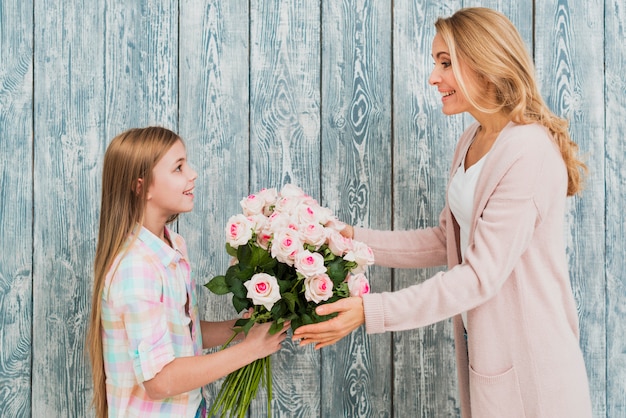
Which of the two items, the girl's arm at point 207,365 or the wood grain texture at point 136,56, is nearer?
the girl's arm at point 207,365

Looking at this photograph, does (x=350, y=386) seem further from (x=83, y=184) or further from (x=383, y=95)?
(x=83, y=184)

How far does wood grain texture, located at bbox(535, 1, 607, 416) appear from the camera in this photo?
204 centimetres

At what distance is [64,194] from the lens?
1988 mm

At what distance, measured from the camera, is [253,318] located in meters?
1.41

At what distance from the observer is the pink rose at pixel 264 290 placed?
1341 mm

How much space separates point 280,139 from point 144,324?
85 cm

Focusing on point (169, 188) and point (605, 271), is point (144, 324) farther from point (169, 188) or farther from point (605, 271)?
point (605, 271)

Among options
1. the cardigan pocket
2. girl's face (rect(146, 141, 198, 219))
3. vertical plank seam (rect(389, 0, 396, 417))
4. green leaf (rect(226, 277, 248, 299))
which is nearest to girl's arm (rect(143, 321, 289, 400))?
green leaf (rect(226, 277, 248, 299))

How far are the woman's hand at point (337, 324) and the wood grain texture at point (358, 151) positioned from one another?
55 centimetres

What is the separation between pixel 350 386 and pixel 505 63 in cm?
116

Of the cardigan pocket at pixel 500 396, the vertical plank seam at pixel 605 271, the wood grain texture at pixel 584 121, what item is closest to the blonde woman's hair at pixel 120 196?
the cardigan pocket at pixel 500 396

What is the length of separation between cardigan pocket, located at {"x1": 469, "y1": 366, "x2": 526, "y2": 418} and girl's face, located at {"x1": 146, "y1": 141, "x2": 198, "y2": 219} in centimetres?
88

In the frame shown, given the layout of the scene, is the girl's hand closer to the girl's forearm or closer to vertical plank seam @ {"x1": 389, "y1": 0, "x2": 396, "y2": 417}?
the girl's forearm

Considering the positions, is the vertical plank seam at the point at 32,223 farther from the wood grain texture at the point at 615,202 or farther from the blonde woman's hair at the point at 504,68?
the wood grain texture at the point at 615,202
